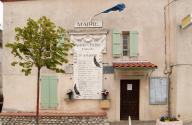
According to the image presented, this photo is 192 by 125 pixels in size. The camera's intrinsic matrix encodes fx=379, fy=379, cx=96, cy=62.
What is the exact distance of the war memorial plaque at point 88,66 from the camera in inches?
741

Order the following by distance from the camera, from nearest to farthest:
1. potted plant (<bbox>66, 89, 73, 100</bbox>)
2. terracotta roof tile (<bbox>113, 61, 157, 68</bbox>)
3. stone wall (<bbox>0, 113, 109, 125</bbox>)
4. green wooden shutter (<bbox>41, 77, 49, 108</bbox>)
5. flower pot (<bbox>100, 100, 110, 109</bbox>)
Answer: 1. stone wall (<bbox>0, 113, 109, 125</bbox>)
2. terracotta roof tile (<bbox>113, 61, 157, 68</bbox>)
3. flower pot (<bbox>100, 100, 110, 109</bbox>)
4. potted plant (<bbox>66, 89, 73, 100</bbox>)
5. green wooden shutter (<bbox>41, 77, 49, 108</bbox>)

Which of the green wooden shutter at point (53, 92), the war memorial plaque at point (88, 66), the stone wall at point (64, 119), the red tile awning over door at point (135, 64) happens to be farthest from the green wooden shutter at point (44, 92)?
the red tile awning over door at point (135, 64)

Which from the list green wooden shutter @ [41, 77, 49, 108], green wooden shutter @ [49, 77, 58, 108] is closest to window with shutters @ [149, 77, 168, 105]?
green wooden shutter @ [49, 77, 58, 108]

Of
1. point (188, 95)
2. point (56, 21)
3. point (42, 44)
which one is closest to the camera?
point (42, 44)

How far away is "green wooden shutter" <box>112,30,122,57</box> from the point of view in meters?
18.7

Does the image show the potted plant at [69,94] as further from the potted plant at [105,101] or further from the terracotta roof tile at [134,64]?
the terracotta roof tile at [134,64]

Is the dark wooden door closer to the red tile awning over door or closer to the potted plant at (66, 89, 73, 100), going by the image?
the red tile awning over door

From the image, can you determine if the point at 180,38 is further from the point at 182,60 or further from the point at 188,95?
the point at 188,95

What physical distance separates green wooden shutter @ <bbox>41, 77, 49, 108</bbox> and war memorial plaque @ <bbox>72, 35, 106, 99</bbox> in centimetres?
144

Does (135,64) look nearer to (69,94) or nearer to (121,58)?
(121,58)

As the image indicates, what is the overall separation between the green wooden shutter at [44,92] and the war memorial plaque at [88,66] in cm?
144

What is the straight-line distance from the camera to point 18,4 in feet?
63.8

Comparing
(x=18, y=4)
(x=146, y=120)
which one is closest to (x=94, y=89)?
(x=146, y=120)

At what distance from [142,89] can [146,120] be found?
5.04 feet
